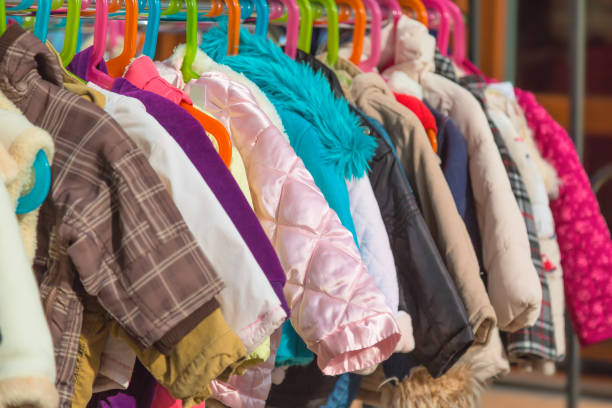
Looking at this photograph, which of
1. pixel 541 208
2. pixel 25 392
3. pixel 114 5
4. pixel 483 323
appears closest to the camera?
pixel 25 392

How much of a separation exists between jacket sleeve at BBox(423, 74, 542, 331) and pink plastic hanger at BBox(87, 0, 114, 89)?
2.00 ft

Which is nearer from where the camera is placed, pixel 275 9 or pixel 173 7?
pixel 173 7

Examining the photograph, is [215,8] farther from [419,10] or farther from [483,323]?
[483,323]

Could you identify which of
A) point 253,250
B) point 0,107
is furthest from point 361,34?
point 0,107

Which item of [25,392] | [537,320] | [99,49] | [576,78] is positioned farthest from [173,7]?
[576,78]

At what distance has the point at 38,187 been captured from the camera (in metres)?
0.83

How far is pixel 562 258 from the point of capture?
1.56 meters

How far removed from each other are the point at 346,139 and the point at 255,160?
148 mm

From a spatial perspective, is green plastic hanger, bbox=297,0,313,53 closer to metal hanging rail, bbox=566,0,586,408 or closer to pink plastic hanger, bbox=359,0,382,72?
pink plastic hanger, bbox=359,0,382,72

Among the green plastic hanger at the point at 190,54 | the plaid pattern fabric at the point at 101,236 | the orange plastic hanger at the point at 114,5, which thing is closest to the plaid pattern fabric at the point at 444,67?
the green plastic hanger at the point at 190,54

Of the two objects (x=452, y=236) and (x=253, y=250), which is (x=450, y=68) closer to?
(x=452, y=236)

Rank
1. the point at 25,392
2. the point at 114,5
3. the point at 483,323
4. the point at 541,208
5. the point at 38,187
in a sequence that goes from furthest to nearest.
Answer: the point at 541,208, the point at 483,323, the point at 114,5, the point at 38,187, the point at 25,392

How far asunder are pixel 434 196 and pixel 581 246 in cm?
41

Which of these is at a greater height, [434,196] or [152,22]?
[152,22]
